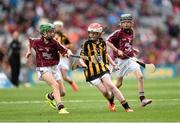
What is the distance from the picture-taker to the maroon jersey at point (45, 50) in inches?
759

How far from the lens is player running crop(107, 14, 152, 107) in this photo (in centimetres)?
2064

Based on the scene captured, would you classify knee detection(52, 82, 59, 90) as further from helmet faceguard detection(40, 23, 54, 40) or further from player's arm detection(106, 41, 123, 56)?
player's arm detection(106, 41, 123, 56)

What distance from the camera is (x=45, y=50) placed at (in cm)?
1931

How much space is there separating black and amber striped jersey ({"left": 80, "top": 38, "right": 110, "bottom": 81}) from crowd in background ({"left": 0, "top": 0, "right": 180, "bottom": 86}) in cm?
2113

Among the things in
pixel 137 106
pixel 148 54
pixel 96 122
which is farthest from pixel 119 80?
pixel 148 54

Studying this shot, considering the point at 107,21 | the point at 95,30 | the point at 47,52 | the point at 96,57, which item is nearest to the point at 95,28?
the point at 95,30

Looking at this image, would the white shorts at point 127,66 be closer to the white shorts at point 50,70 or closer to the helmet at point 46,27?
the white shorts at point 50,70

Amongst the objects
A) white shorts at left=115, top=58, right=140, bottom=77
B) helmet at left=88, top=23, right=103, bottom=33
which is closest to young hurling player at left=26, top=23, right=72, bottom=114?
helmet at left=88, top=23, right=103, bottom=33

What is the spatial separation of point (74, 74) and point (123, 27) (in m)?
21.0

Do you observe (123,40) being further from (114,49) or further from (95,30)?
(95,30)

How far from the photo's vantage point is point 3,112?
755 inches

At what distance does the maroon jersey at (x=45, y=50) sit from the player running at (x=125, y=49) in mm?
1850

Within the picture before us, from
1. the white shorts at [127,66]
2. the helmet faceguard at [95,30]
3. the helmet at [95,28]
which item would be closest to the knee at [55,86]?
Result: the helmet faceguard at [95,30]

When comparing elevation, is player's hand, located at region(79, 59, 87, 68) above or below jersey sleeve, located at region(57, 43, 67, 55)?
below
